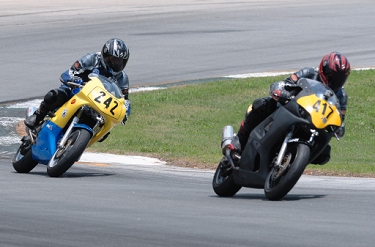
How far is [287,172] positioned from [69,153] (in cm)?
322

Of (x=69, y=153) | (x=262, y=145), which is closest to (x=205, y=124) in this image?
(x=69, y=153)

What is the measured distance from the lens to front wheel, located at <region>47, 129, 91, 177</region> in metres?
11.2

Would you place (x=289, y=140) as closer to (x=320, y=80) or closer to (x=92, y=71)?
(x=320, y=80)

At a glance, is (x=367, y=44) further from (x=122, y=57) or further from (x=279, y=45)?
(x=122, y=57)

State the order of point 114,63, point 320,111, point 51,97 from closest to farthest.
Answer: point 320,111, point 51,97, point 114,63

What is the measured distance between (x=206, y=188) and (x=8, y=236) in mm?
4231

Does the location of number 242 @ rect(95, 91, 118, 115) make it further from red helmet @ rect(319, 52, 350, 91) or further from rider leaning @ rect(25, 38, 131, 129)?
red helmet @ rect(319, 52, 350, 91)

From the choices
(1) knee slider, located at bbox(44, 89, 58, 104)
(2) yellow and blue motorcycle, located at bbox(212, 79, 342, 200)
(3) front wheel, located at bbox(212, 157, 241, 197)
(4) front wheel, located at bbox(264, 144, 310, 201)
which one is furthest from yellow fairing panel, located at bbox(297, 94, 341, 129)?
(1) knee slider, located at bbox(44, 89, 58, 104)

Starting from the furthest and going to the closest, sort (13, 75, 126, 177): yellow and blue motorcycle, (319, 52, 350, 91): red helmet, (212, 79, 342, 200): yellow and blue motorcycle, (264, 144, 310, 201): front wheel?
(13, 75, 126, 177): yellow and blue motorcycle < (319, 52, 350, 91): red helmet < (212, 79, 342, 200): yellow and blue motorcycle < (264, 144, 310, 201): front wheel

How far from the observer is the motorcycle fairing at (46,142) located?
1168 cm

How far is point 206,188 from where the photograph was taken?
11.1 meters

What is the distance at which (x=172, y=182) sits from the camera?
11.7 m

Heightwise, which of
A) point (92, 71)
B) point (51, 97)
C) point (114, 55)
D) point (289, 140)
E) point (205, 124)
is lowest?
point (205, 124)

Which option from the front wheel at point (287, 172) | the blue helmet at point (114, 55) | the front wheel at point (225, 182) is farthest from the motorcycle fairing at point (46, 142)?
the front wheel at point (287, 172)
